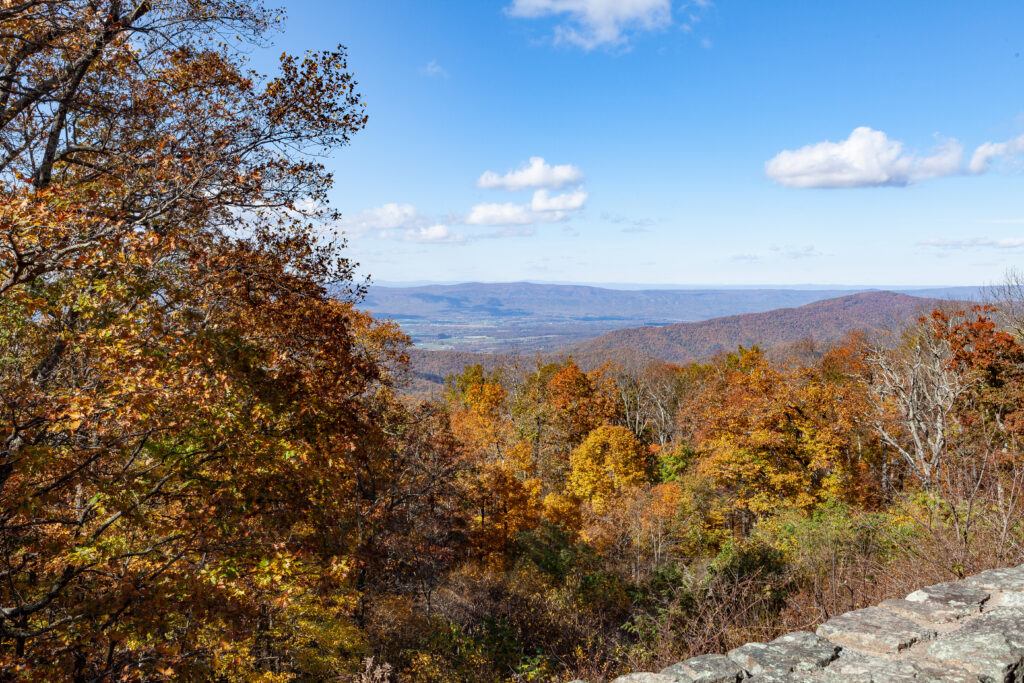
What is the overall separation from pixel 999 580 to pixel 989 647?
1758 millimetres

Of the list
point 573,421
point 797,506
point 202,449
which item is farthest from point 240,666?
point 573,421

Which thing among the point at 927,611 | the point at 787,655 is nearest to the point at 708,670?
the point at 787,655

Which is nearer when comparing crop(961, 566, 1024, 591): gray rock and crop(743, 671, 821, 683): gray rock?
crop(743, 671, 821, 683): gray rock

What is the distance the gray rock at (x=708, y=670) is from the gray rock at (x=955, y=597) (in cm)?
217

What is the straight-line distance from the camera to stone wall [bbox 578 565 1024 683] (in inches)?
135

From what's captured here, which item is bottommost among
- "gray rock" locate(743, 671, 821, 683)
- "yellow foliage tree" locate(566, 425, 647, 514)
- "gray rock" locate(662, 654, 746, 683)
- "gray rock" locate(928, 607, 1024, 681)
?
"yellow foliage tree" locate(566, 425, 647, 514)

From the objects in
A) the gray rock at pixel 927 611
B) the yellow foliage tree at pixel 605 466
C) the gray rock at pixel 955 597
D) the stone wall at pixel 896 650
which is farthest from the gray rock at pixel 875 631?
the yellow foliage tree at pixel 605 466

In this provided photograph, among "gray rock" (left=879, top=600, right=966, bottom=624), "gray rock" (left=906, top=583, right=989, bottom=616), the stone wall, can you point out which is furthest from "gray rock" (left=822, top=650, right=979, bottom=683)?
"gray rock" (left=906, top=583, right=989, bottom=616)

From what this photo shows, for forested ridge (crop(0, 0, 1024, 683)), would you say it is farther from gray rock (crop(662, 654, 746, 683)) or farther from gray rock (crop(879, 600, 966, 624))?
gray rock (crop(662, 654, 746, 683))

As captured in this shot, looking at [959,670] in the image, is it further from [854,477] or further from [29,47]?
[854,477]

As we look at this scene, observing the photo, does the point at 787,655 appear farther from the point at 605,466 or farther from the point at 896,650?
the point at 605,466

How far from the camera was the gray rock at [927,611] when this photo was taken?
13.7 feet

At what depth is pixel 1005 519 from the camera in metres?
5.64

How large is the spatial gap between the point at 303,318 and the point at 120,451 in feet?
13.1
